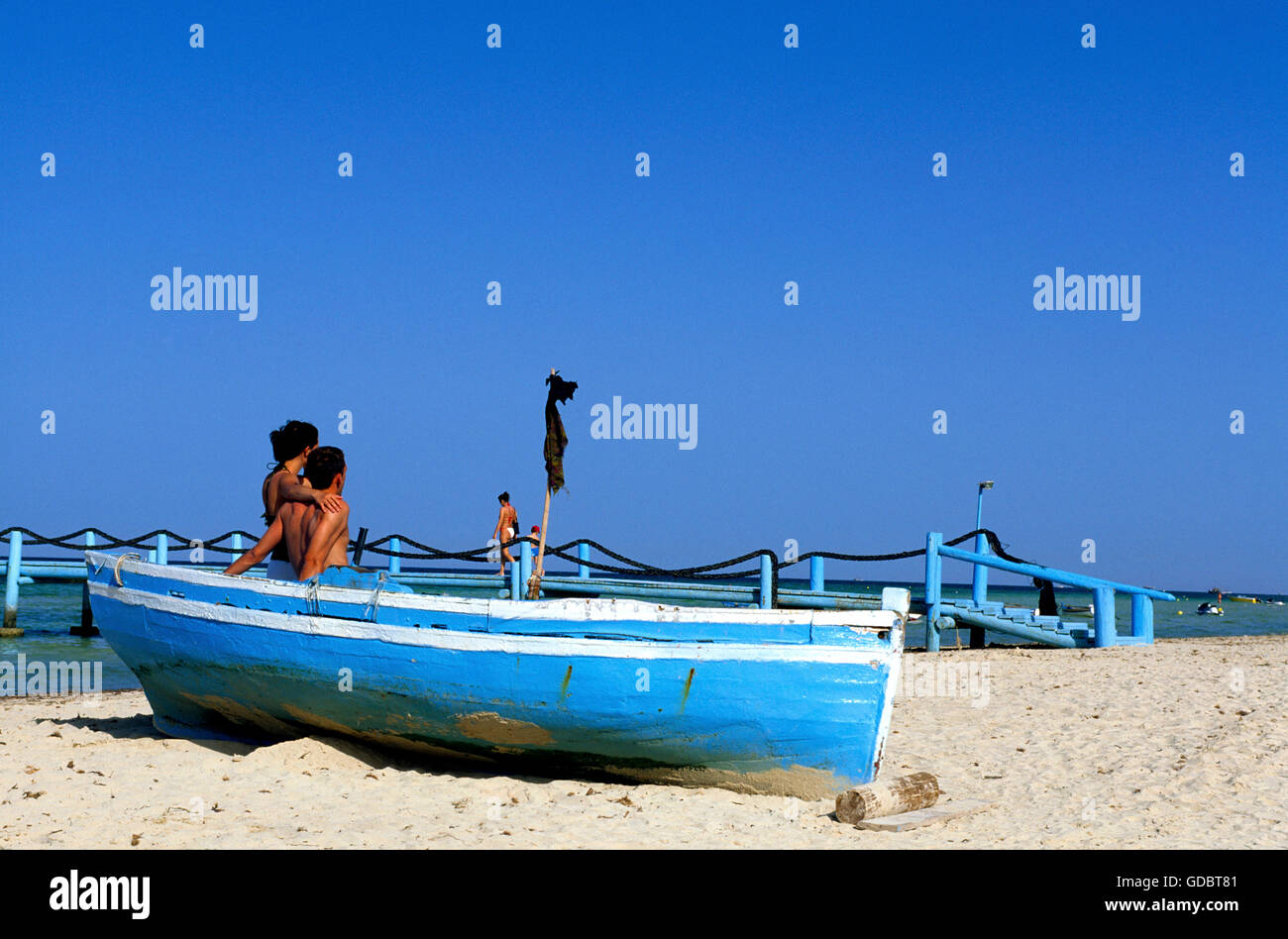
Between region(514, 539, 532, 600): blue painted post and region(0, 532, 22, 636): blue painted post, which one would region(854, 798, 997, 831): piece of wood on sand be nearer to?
region(514, 539, 532, 600): blue painted post

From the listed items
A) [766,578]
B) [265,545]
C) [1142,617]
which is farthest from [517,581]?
[265,545]

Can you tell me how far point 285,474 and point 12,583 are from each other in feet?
50.9

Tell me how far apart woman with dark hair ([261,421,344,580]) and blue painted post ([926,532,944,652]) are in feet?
30.6

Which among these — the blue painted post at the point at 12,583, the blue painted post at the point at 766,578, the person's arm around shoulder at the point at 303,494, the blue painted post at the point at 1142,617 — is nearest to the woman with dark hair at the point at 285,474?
the person's arm around shoulder at the point at 303,494

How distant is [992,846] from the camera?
5371 millimetres

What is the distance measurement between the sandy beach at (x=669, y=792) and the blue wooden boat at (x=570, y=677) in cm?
23

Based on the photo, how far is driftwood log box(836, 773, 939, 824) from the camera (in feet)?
19.2

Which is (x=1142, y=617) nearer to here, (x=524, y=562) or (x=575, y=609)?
(x=524, y=562)

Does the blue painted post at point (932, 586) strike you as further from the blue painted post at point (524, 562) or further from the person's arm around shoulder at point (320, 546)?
the person's arm around shoulder at point (320, 546)

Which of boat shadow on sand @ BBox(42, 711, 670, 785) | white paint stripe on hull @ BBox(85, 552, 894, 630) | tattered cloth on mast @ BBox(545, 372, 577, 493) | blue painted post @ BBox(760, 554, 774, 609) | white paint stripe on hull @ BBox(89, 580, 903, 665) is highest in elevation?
tattered cloth on mast @ BBox(545, 372, 577, 493)

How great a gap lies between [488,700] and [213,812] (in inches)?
62.8

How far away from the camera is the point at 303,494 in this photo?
7.98 m

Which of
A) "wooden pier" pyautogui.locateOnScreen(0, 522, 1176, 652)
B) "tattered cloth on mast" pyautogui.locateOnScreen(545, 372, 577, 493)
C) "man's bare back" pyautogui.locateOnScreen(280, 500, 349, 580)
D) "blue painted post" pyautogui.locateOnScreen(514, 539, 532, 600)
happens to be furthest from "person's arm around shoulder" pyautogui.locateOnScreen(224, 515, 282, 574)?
"blue painted post" pyautogui.locateOnScreen(514, 539, 532, 600)

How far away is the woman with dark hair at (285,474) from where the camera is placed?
Answer: 26.7ft
